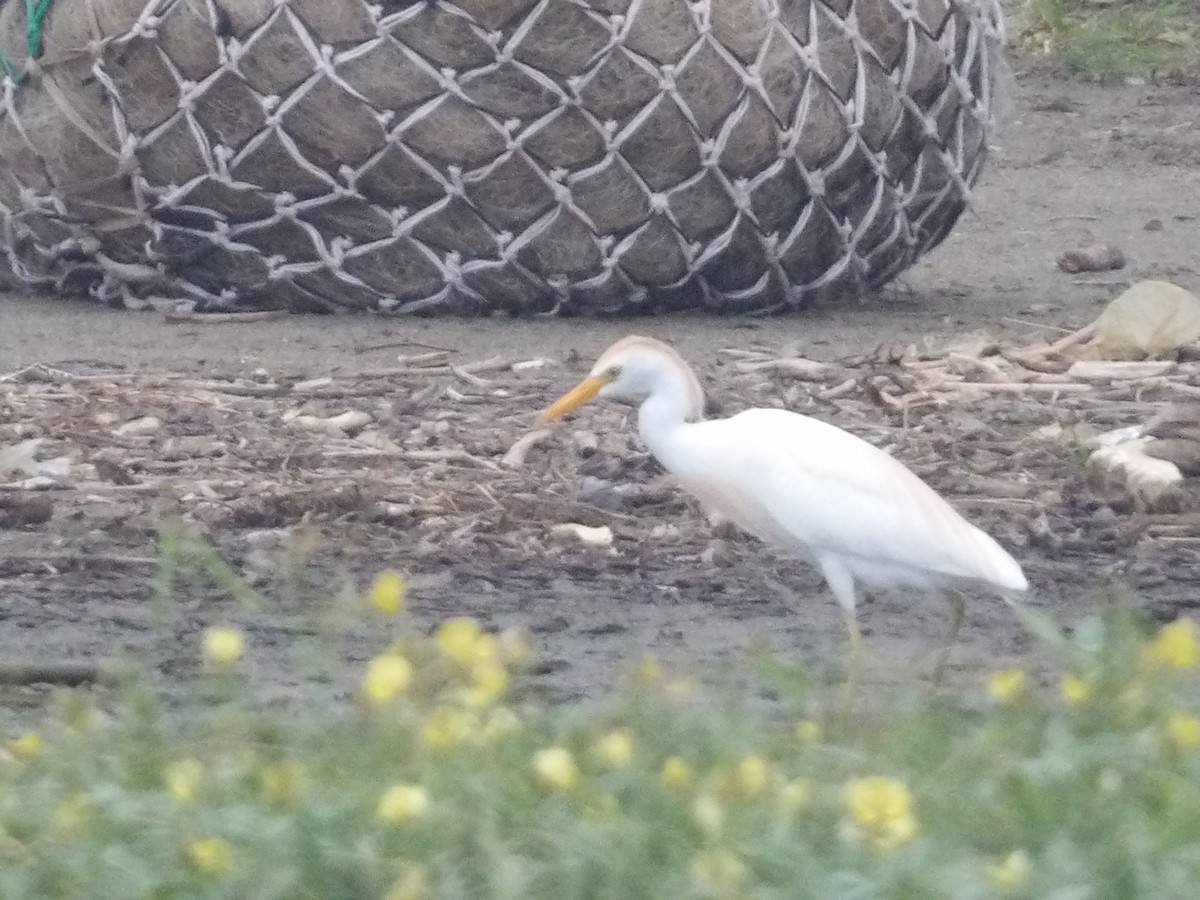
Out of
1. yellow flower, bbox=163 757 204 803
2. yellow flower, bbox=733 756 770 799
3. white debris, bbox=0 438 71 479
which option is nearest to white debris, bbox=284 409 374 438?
white debris, bbox=0 438 71 479

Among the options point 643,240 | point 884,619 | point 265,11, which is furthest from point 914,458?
point 265,11

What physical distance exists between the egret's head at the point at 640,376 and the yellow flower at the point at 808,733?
123cm

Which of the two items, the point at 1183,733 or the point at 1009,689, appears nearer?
the point at 1183,733

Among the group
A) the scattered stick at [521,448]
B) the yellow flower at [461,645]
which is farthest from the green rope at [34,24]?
the yellow flower at [461,645]

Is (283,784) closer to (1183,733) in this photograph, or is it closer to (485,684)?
(485,684)

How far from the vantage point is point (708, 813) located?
5.73ft

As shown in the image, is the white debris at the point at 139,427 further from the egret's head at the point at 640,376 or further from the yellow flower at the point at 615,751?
the yellow flower at the point at 615,751

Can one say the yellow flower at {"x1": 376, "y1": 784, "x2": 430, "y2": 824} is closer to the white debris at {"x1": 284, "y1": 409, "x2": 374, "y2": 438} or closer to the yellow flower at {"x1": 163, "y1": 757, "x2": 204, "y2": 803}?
the yellow flower at {"x1": 163, "y1": 757, "x2": 204, "y2": 803}

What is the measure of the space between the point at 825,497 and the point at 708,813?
138 centimetres

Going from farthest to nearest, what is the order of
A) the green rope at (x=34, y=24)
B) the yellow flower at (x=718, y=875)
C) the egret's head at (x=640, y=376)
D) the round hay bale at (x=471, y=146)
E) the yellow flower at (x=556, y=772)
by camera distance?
1. the green rope at (x=34, y=24)
2. the round hay bale at (x=471, y=146)
3. the egret's head at (x=640, y=376)
4. the yellow flower at (x=556, y=772)
5. the yellow flower at (x=718, y=875)

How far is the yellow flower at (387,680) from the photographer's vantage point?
6.35 ft

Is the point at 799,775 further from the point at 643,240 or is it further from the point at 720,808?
the point at 643,240

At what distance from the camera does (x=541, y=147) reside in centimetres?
484

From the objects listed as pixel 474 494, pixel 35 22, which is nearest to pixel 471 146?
pixel 35 22
